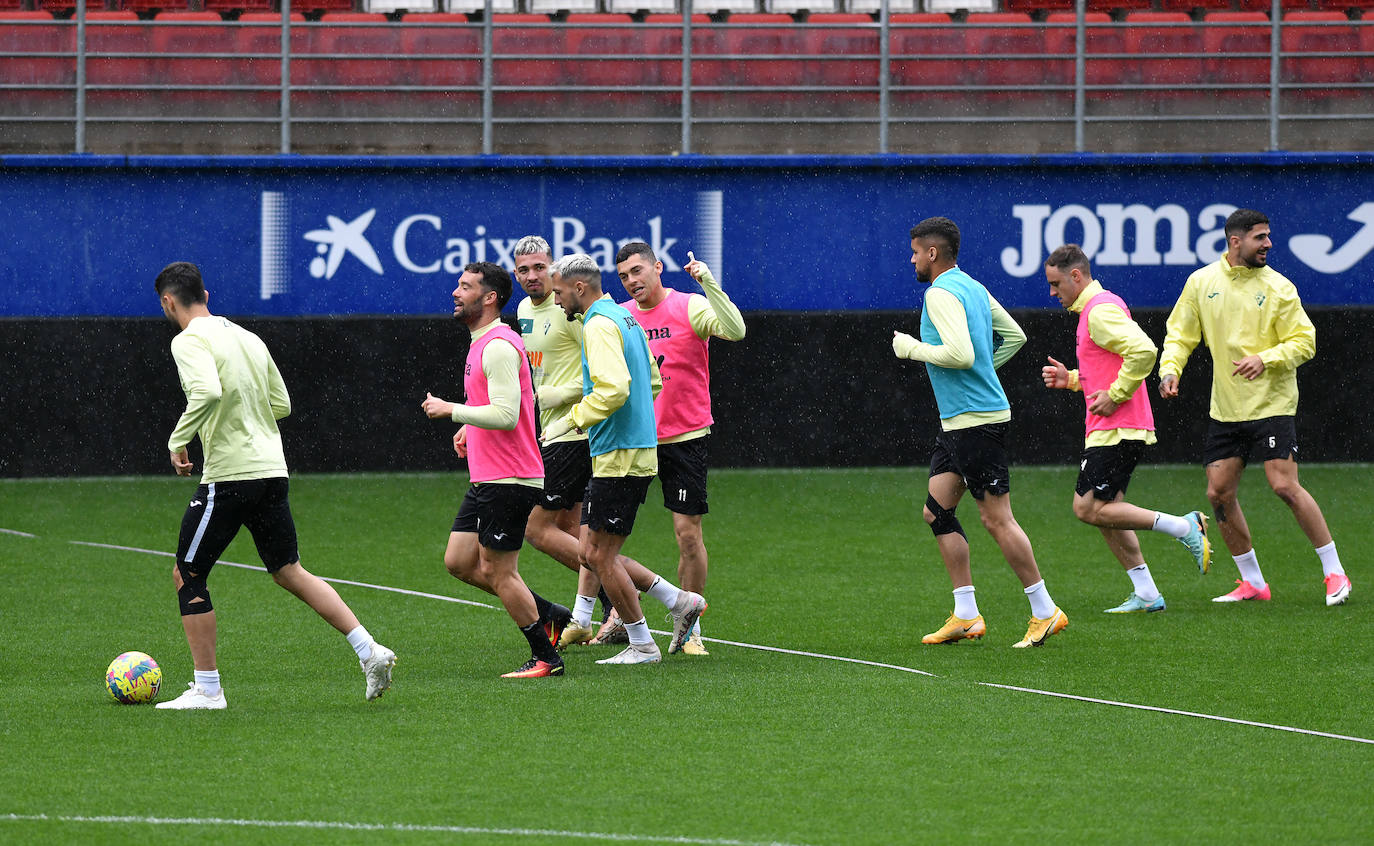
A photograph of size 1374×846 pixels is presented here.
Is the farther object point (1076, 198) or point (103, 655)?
point (1076, 198)

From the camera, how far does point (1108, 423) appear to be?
30.1 ft

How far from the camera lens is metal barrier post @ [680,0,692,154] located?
51.6ft

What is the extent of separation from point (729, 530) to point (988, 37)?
6.84m

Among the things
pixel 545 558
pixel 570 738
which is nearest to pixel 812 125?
pixel 545 558

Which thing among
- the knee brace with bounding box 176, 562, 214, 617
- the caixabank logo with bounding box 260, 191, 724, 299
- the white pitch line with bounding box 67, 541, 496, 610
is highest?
the caixabank logo with bounding box 260, 191, 724, 299

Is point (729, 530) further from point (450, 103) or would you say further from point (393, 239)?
point (450, 103)

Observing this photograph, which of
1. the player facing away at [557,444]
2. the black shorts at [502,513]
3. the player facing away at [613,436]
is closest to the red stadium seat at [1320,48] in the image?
the player facing away at [557,444]

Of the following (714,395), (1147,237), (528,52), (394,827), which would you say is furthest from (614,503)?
(528,52)

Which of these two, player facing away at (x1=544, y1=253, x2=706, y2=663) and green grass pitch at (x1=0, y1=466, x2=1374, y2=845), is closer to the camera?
green grass pitch at (x1=0, y1=466, x2=1374, y2=845)

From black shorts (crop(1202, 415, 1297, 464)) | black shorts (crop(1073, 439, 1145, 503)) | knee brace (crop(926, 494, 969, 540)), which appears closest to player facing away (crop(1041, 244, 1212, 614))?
black shorts (crop(1073, 439, 1145, 503))

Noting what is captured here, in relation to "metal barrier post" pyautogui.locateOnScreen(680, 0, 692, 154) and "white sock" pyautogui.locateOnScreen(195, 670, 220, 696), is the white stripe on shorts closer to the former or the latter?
"white sock" pyautogui.locateOnScreen(195, 670, 220, 696)

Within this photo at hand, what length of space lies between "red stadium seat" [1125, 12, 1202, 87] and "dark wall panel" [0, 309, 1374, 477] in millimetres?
2772

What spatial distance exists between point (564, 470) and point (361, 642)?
1.98 m

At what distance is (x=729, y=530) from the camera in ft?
40.3
